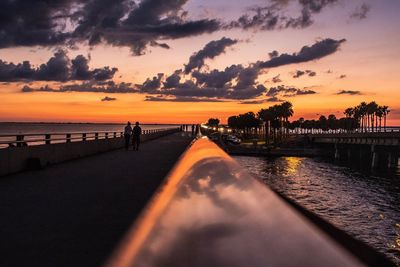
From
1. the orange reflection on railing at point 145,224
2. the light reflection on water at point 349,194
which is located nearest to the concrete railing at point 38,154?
the orange reflection on railing at point 145,224

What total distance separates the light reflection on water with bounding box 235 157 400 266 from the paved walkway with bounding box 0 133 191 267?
17.2 m

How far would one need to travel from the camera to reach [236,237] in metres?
2.72

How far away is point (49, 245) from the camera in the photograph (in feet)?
19.3

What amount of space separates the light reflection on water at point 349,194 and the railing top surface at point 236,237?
22.8 meters

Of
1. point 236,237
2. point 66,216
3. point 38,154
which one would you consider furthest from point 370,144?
point 236,237

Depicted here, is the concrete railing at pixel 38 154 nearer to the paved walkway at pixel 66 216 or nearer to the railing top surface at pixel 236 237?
the paved walkway at pixel 66 216

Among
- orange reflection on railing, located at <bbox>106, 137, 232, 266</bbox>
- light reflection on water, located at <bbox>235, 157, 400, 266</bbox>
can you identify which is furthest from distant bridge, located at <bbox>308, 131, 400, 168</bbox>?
orange reflection on railing, located at <bbox>106, 137, 232, 266</bbox>

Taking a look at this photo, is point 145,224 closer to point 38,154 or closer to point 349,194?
point 38,154

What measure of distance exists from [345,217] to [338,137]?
317ft

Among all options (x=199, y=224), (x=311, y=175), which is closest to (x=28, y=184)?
(x=199, y=224)

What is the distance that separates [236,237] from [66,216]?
618cm

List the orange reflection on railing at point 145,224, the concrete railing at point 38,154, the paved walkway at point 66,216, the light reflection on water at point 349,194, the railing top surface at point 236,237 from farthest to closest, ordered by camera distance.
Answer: the light reflection on water at point 349,194 → the concrete railing at point 38,154 → the paved walkway at point 66,216 → the orange reflection on railing at point 145,224 → the railing top surface at point 236,237

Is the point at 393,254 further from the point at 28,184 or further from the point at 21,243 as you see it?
the point at 21,243

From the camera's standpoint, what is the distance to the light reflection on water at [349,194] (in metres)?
45.0
